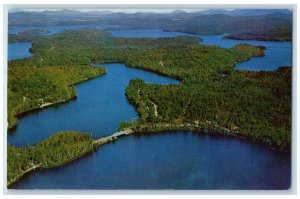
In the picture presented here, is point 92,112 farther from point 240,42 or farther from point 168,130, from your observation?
point 240,42

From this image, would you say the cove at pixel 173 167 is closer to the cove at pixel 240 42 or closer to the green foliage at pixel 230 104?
the green foliage at pixel 230 104

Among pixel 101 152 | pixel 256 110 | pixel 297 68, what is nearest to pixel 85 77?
pixel 101 152

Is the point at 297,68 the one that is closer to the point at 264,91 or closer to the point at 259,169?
the point at 264,91

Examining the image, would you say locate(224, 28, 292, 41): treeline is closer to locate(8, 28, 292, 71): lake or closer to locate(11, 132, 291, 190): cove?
locate(8, 28, 292, 71): lake

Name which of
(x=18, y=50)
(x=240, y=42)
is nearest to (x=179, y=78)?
(x=240, y=42)

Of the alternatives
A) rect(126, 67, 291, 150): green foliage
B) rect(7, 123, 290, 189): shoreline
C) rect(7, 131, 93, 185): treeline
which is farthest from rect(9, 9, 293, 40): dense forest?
rect(7, 131, 93, 185): treeline

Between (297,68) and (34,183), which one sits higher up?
(297,68)

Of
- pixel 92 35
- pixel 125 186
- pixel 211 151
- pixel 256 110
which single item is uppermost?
pixel 92 35

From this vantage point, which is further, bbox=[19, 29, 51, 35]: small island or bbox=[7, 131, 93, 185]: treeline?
bbox=[19, 29, 51, 35]: small island

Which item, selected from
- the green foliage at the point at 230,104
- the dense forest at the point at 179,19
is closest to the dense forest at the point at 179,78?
the green foliage at the point at 230,104
